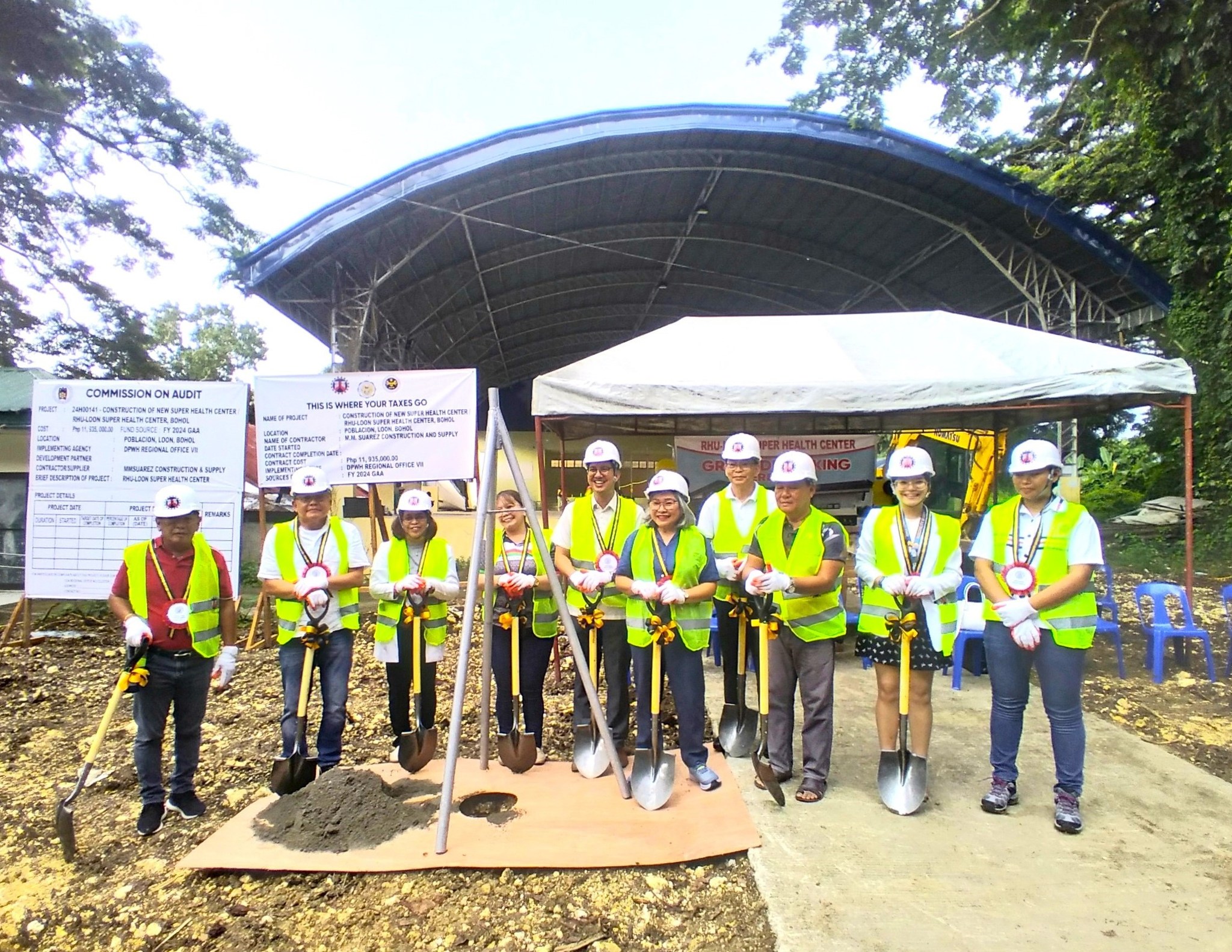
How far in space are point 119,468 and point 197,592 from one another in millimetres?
3549

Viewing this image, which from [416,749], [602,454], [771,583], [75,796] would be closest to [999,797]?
[771,583]

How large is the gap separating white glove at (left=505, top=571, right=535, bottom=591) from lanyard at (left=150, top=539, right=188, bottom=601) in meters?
1.55

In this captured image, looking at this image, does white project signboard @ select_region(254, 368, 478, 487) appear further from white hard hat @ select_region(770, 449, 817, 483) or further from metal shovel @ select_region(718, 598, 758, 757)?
white hard hat @ select_region(770, 449, 817, 483)

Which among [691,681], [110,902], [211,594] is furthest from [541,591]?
[110,902]

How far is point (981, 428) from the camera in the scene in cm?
823

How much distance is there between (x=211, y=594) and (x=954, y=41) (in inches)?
426

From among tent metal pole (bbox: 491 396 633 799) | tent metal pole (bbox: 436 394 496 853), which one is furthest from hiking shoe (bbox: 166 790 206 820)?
tent metal pole (bbox: 491 396 633 799)

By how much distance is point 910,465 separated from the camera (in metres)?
3.60

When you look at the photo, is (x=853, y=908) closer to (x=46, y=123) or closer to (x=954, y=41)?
(x=954, y=41)

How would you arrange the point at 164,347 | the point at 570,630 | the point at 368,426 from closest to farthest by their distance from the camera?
the point at 570,630 < the point at 368,426 < the point at 164,347

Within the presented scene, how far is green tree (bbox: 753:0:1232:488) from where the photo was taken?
27.9 feet

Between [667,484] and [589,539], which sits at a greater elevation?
[667,484]

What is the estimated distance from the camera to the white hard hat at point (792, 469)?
3578 millimetres

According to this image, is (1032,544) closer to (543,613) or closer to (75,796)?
(543,613)
